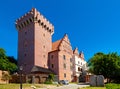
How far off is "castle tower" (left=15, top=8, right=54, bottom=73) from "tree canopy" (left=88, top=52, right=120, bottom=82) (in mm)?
17534

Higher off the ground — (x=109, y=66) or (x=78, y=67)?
(x=78, y=67)

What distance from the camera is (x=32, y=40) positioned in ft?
241

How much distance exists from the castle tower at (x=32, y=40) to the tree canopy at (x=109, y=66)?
17.5 meters

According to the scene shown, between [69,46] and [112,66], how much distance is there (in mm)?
26967

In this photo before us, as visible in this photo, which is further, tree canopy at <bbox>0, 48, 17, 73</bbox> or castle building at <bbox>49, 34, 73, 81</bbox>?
castle building at <bbox>49, 34, 73, 81</bbox>

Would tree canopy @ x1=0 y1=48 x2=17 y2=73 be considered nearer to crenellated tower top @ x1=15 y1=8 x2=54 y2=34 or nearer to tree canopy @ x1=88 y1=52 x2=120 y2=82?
crenellated tower top @ x1=15 y1=8 x2=54 y2=34

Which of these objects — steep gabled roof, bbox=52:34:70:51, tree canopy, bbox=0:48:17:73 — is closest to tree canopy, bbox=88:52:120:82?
steep gabled roof, bbox=52:34:70:51

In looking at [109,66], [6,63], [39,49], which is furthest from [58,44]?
[109,66]

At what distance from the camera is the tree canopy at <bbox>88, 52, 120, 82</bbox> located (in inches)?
2532

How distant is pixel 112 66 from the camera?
64.5 metres

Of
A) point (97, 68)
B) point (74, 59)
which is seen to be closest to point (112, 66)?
point (97, 68)

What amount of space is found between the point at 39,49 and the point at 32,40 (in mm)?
3562

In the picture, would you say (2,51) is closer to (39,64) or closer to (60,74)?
(39,64)

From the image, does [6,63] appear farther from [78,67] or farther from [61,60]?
[78,67]
